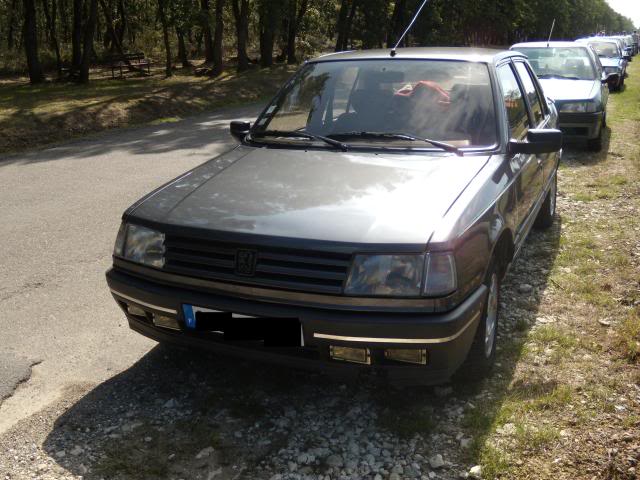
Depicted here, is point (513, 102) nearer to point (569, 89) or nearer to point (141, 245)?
point (141, 245)

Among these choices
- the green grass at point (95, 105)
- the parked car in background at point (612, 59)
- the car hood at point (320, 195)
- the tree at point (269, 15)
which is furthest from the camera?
the tree at point (269, 15)

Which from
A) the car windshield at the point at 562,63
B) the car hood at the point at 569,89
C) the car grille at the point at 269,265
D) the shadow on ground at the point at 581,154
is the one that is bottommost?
the shadow on ground at the point at 581,154

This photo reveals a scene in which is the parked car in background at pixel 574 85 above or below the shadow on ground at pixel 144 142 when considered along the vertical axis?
above

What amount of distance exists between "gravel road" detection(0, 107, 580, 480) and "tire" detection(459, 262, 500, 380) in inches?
4.1

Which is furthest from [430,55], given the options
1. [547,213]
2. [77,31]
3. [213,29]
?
[213,29]

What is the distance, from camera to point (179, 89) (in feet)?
62.6

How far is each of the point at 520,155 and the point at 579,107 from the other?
639 cm

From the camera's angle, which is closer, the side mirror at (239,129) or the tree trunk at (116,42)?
the side mirror at (239,129)

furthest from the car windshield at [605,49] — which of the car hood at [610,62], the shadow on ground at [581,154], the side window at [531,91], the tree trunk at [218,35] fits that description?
the side window at [531,91]

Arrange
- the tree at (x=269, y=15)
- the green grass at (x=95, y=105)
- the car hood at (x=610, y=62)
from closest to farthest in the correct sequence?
the green grass at (x=95, y=105)
the car hood at (x=610, y=62)
the tree at (x=269, y=15)

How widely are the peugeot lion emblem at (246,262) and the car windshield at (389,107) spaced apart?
1266 mm

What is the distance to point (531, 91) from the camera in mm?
5340

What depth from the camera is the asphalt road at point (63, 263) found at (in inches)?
145

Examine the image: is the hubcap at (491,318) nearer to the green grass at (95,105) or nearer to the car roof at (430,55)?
the car roof at (430,55)
